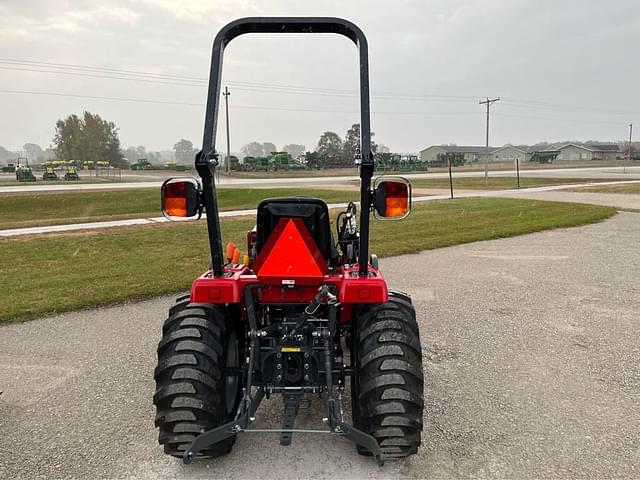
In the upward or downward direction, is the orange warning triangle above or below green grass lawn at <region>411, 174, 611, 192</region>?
above

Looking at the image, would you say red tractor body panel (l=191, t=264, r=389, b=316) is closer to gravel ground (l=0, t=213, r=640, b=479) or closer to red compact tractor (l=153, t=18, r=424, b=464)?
red compact tractor (l=153, t=18, r=424, b=464)

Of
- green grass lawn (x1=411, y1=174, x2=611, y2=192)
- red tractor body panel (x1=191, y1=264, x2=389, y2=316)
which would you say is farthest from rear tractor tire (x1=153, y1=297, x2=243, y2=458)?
green grass lawn (x1=411, y1=174, x2=611, y2=192)

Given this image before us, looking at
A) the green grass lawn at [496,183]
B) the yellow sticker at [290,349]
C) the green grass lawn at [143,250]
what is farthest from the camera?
the green grass lawn at [496,183]

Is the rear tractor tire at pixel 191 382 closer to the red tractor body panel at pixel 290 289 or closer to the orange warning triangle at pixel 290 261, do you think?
the red tractor body panel at pixel 290 289

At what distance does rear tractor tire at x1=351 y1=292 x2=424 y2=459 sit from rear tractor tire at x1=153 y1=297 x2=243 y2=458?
32.6 inches

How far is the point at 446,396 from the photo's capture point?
3.76m

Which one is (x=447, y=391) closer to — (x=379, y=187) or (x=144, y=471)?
(x=379, y=187)

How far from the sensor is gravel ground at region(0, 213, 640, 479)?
9.48ft

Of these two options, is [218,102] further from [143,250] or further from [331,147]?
[143,250]

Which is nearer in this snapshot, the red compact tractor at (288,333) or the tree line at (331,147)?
the red compact tractor at (288,333)

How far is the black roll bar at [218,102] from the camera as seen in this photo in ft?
8.64

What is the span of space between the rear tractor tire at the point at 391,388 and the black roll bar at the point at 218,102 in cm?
45

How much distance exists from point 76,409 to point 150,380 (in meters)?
0.63

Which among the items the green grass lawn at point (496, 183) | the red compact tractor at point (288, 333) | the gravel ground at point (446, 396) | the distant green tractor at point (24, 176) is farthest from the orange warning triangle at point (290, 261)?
the distant green tractor at point (24, 176)
